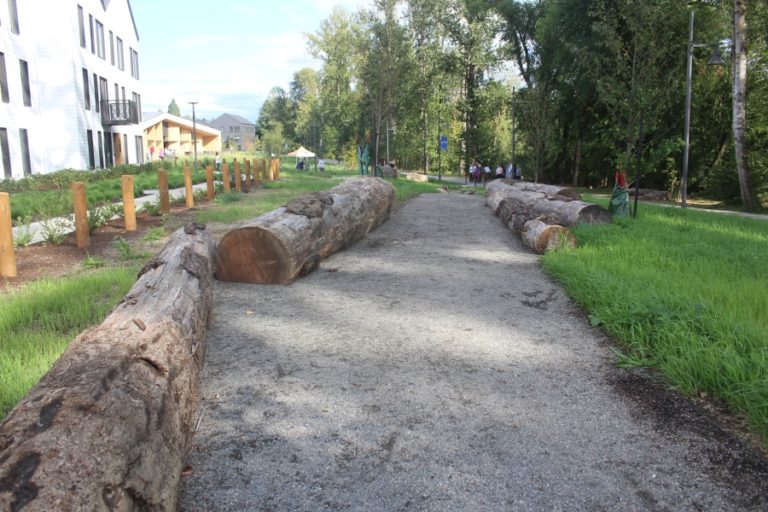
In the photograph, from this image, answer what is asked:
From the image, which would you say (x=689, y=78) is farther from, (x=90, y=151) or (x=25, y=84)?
(x=90, y=151)

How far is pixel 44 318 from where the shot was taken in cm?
439

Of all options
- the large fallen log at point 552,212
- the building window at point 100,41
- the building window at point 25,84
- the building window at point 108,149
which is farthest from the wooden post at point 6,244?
the building window at point 100,41

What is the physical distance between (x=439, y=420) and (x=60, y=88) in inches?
1077

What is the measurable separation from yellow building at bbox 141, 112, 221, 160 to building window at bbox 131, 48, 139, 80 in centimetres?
523

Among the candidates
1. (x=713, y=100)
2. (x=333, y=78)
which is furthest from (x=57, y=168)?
(x=333, y=78)

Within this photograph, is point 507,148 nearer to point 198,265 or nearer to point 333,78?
point 333,78

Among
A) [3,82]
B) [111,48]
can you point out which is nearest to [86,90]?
[111,48]

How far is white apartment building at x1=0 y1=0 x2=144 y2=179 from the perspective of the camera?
20.8 meters

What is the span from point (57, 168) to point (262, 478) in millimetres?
25972

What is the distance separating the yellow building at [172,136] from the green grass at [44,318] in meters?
41.6

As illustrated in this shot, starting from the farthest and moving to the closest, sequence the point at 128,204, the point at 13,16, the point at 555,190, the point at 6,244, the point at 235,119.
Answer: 1. the point at 235,119
2. the point at 13,16
3. the point at 555,190
4. the point at 128,204
5. the point at 6,244

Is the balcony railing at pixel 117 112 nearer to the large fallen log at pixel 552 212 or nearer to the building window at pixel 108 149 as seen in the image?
the building window at pixel 108 149

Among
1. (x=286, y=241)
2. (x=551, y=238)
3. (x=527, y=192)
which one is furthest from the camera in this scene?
(x=527, y=192)

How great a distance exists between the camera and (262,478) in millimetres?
2566
